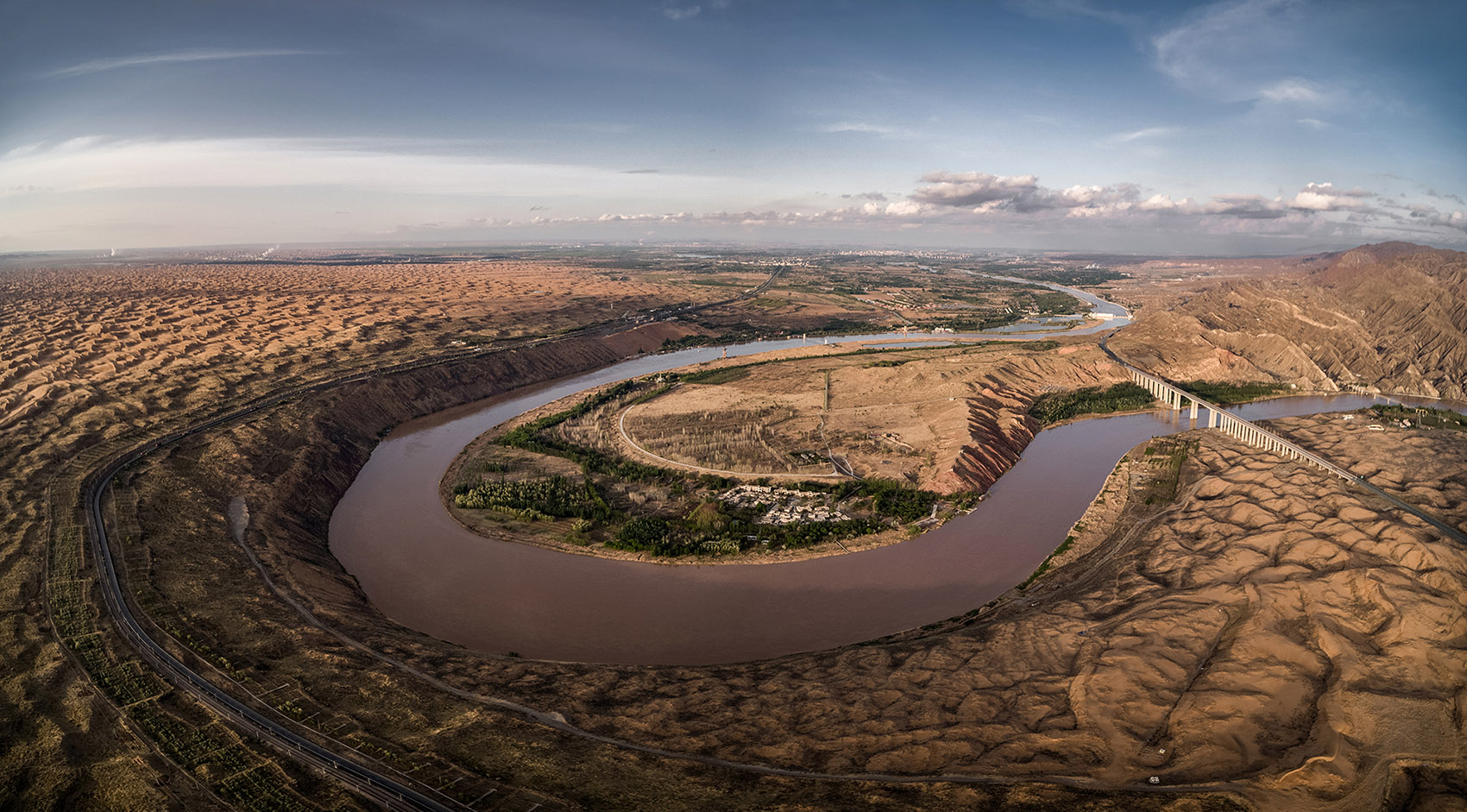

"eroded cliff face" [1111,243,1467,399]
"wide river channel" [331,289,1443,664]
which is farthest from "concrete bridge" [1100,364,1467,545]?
"wide river channel" [331,289,1443,664]

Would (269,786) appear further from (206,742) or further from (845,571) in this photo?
(845,571)

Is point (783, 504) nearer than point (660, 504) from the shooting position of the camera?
Yes

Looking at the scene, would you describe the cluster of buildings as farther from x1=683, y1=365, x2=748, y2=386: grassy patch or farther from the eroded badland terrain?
x1=683, y1=365, x2=748, y2=386: grassy patch

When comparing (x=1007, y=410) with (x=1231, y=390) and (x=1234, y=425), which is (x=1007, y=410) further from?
(x=1231, y=390)

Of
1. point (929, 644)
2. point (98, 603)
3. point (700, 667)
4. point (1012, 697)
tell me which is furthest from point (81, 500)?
point (1012, 697)

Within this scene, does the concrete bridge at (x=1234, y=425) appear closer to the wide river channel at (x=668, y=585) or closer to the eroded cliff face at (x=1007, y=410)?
the eroded cliff face at (x=1007, y=410)

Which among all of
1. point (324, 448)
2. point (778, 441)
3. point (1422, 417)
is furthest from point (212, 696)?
point (1422, 417)
